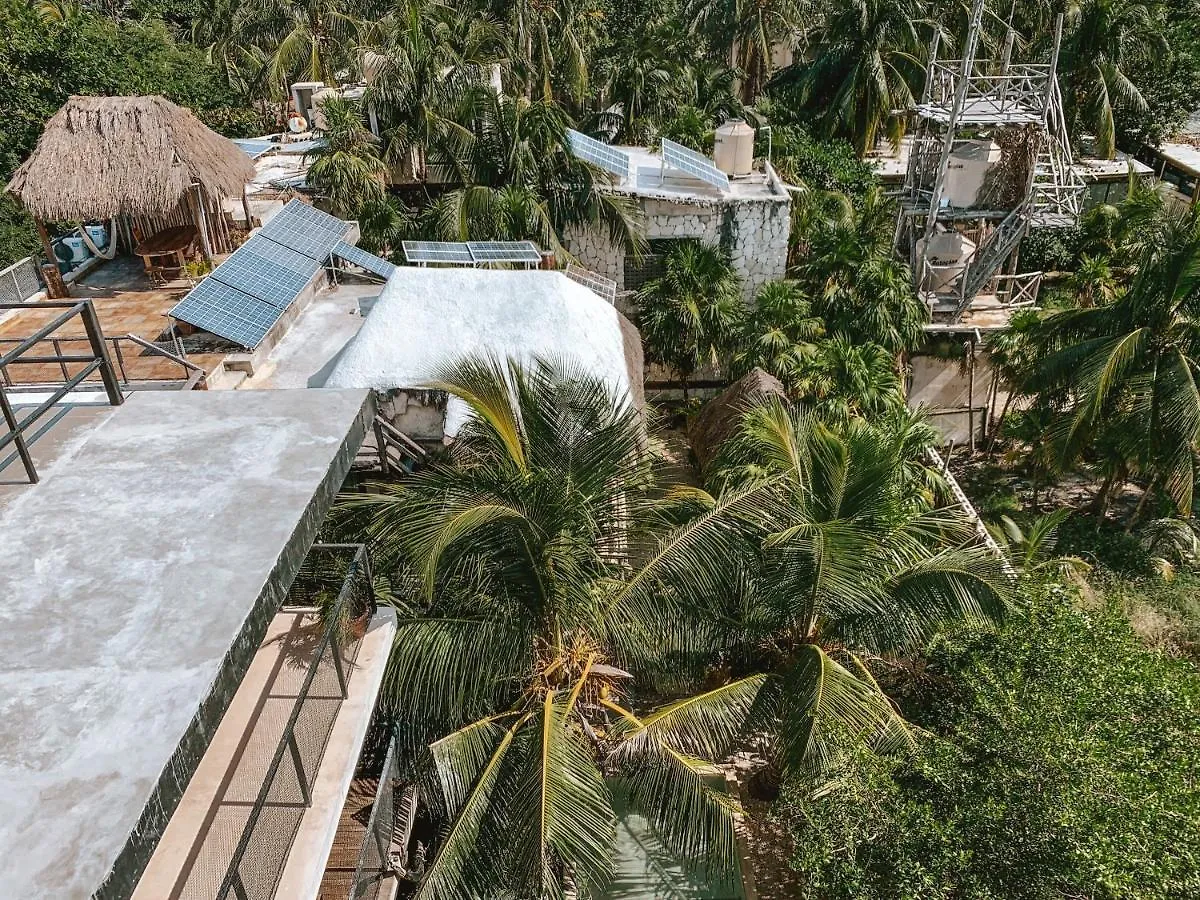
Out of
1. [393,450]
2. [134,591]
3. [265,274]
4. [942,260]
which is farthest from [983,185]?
[134,591]

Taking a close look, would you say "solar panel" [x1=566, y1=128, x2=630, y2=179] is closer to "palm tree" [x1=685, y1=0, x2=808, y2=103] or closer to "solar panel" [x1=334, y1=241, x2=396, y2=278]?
"solar panel" [x1=334, y1=241, x2=396, y2=278]

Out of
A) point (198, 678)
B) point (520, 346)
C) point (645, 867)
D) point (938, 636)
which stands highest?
point (198, 678)

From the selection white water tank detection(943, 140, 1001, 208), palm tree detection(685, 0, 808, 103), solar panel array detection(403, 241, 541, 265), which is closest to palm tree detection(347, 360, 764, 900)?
solar panel array detection(403, 241, 541, 265)

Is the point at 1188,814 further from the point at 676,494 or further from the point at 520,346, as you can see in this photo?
the point at 520,346

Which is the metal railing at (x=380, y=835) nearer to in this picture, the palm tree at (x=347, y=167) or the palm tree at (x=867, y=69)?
the palm tree at (x=347, y=167)

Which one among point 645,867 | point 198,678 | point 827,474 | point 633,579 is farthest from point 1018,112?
point 198,678
